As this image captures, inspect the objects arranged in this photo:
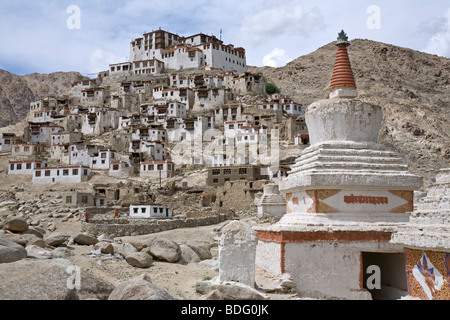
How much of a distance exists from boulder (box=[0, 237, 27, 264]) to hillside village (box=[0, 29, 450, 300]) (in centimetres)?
5

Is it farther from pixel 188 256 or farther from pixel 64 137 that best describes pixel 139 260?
pixel 64 137

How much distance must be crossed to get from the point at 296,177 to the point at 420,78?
108m

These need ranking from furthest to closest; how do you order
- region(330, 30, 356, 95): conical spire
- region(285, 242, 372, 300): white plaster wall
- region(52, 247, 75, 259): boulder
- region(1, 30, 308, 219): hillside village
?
region(1, 30, 308, 219): hillside village < region(330, 30, 356, 95): conical spire < region(52, 247, 75, 259): boulder < region(285, 242, 372, 300): white plaster wall

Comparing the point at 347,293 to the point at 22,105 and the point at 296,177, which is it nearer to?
the point at 296,177

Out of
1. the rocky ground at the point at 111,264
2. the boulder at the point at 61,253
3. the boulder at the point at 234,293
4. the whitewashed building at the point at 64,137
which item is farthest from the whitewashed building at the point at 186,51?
the boulder at the point at 234,293

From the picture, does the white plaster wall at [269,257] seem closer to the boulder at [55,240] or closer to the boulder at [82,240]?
the boulder at [55,240]

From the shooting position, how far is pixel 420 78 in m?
107

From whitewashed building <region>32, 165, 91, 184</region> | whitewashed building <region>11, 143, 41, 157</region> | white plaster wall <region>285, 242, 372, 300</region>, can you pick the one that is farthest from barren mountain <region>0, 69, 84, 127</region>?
white plaster wall <region>285, 242, 372, 300</region>

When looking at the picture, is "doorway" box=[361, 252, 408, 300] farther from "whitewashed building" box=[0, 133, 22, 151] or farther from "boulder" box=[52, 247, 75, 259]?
"whitewashed building" box=[0, 133, 22, 151]

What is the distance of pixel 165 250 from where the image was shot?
43.9 ft

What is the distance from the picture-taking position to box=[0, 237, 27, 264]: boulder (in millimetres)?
8930

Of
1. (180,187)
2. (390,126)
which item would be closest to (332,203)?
(180,187)

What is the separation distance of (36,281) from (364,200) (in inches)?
309
